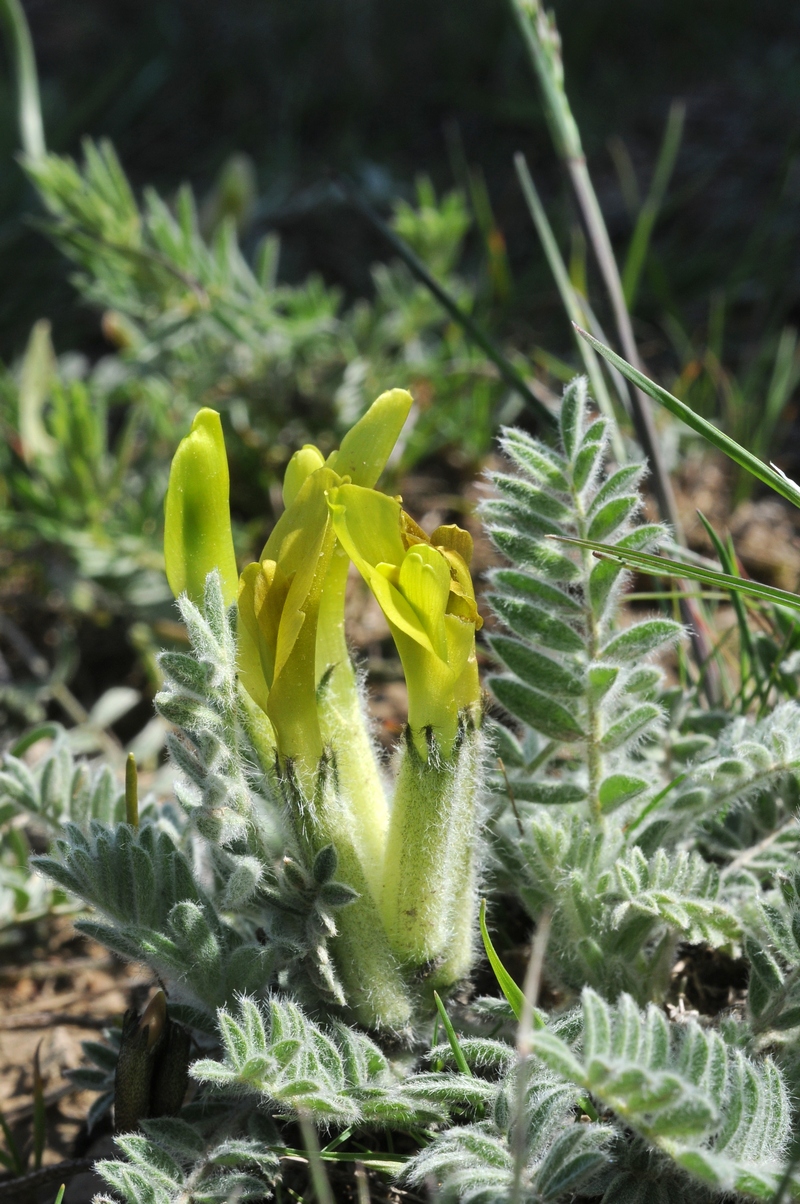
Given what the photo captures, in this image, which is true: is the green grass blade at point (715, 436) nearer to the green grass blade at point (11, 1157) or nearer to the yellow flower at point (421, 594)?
the yellow flower at point (421, 594)

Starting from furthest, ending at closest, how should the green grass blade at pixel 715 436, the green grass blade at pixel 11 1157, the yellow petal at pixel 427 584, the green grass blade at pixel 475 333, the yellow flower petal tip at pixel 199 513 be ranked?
the green grass blade at pixel 475 333 < the green grass blade at pixel 11 1157 < the green grass blade at pixel 715 436 < the yellow flower petal tip at pixel 199 513 < the yellow petal at pixel 427 584

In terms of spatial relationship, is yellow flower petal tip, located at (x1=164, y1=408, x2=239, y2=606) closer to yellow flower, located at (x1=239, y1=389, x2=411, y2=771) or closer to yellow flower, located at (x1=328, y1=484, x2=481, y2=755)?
yellow flower, located at (x1=239, y1=389, x2=411, y2=771)

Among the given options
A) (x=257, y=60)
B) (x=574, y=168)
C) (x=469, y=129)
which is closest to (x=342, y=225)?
(x=469, y=129)

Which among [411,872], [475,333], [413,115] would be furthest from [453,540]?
[413,115]

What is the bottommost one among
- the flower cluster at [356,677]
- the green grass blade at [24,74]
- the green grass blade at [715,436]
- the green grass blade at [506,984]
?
the green grass blade at [506,984]

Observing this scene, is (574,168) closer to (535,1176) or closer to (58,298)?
(535,1176)

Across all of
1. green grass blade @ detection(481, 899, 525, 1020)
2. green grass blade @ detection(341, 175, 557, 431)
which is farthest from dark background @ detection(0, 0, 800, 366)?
green grass blade @ detection(481, 899, 525, 1020)

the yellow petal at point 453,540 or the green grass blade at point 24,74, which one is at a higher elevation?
the green grass blade at point 24,74

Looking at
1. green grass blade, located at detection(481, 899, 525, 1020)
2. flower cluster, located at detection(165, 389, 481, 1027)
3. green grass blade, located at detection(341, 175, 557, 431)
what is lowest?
green grass blade, located at detection(481, 899, 525, 1020)

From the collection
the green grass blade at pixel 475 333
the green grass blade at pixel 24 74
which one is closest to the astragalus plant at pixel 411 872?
the green grass blade at pixel 475 333

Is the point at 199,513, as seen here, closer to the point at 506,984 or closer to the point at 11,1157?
the point at 506,984
